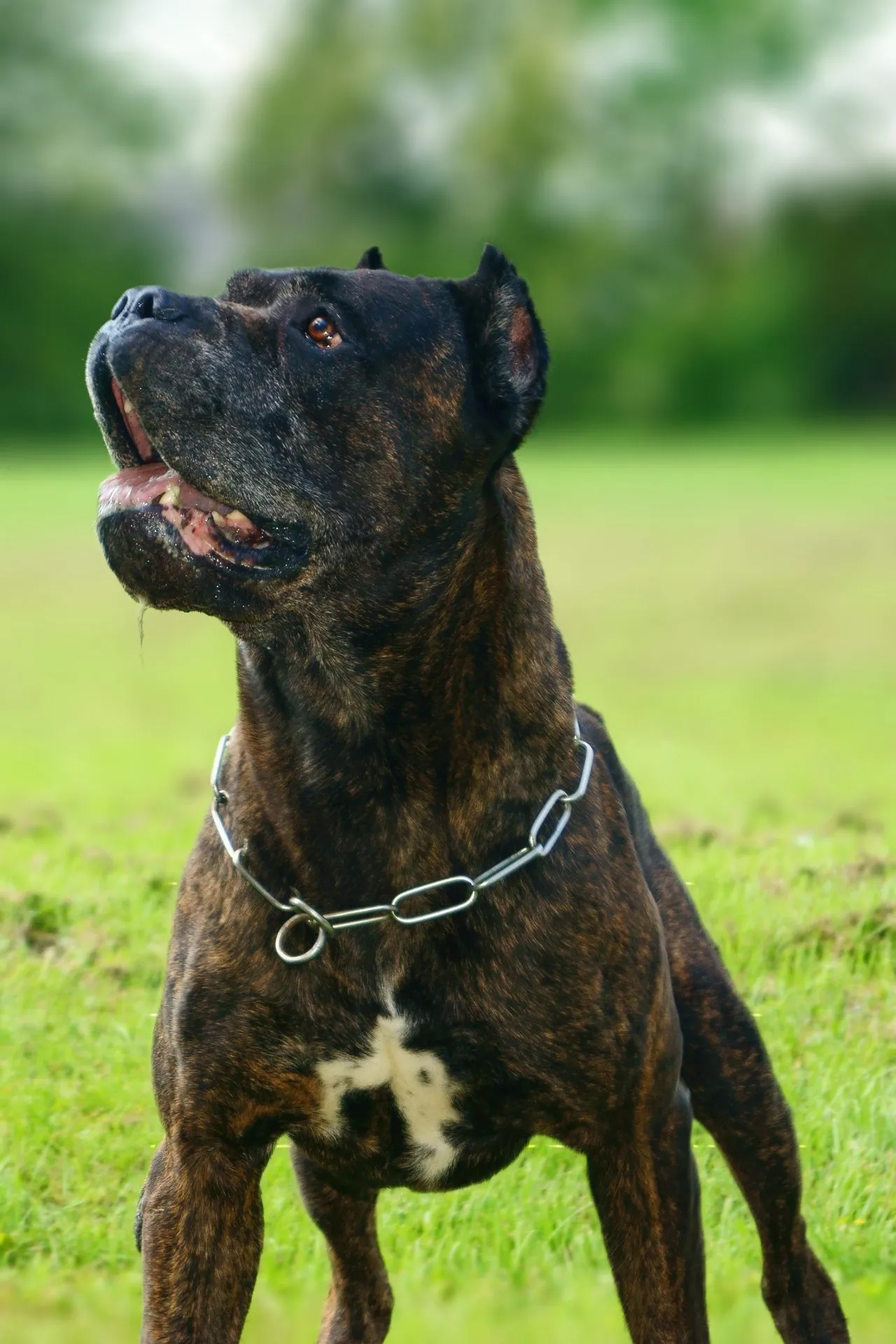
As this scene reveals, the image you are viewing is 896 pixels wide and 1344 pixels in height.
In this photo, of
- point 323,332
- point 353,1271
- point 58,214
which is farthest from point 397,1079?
point 58,214

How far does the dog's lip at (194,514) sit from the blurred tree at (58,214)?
1754 inches

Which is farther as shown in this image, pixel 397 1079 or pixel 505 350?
pixel 505 350

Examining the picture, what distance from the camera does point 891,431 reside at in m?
45.8

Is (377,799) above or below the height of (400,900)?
above

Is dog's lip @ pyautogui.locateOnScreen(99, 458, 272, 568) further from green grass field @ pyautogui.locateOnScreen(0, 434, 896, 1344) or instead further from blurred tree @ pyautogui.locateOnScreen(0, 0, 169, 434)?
blurred tree @ pyautogui.locateOnScreen(0, 0, 169, 434)

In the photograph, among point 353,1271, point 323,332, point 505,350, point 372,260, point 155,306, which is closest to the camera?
point 155,306

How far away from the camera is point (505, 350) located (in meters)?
3.35

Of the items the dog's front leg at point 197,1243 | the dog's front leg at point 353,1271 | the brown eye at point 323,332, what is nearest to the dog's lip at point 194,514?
the brown eye at point 323,332

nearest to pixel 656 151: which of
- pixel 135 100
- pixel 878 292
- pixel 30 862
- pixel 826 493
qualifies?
pixel 878 292

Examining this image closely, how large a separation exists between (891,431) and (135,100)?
24.8 metres

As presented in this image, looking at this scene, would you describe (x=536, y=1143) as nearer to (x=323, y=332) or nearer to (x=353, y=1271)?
(x=353, y=1271)

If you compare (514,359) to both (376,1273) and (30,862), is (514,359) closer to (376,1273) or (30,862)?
(376,1273)

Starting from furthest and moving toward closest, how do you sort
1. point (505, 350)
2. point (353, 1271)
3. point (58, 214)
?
point (58, 214)
point (353, 1271)
point (505, 350)

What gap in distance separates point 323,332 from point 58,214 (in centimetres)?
4955
